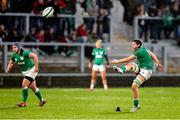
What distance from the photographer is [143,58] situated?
20219 millimetres

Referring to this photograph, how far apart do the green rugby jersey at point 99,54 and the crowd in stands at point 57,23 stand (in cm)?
173

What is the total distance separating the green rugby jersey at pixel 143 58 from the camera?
20.1 m

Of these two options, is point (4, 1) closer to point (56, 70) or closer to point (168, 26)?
point (56, 70)

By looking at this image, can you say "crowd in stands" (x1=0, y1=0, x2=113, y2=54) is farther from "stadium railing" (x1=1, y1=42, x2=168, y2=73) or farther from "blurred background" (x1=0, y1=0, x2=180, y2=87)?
"stadium railing" (x1=1, y1=42, x2=168, y2=73)

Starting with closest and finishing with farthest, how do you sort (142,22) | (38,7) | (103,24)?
(38,7)
(103,24)
(142,22)

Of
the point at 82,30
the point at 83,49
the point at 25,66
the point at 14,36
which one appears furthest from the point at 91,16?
the point at 25,66

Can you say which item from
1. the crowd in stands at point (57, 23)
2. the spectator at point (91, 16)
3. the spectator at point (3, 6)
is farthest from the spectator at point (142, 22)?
the spectator at point (3, 6)

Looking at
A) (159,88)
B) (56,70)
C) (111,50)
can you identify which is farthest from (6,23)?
(159,88)

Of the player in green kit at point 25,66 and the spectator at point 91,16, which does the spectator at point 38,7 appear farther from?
the player in green kit at point 25,66

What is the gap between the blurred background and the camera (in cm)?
3134

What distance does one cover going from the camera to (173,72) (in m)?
32.9

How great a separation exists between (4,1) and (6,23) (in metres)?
0.95

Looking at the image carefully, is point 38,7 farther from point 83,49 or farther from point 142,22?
point 142,22

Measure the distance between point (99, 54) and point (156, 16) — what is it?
4916 mm
